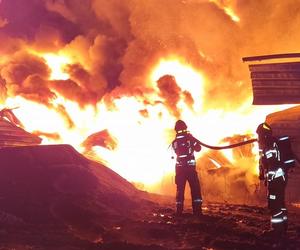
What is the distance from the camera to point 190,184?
10.4 m

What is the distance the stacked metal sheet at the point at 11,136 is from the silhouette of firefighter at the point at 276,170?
13.6 meters

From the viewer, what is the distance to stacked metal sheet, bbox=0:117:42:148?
60.3ft

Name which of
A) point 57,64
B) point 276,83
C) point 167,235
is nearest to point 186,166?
point 167,235

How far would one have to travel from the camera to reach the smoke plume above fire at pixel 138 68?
71.6ft

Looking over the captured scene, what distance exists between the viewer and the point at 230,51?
27.1 meters

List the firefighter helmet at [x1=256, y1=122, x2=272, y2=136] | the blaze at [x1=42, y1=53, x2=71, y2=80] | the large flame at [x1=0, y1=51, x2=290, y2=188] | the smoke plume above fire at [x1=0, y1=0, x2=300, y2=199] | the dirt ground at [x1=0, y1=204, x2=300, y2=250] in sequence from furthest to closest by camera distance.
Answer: the blaze at [x1=42, y1=53, x2=71, y2=80]
the smoke plume above fire at [x1=0, y1=0, x2=300, y2=199]
the large flame at [x1=0, y1=51, x2=290, y2=188]
the firefighter helmet at [x1=256, y1=122, x2=272, y2=136]
the dirt ground at [x1=0, y1=204, x2=300, y2=250]

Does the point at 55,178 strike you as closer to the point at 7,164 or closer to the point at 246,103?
the point at 7,164

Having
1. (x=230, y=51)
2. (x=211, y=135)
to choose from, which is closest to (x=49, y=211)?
(x=211, y=135)

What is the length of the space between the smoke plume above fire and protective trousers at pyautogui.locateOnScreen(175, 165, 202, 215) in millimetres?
7612

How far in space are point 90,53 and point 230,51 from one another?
1215 cm

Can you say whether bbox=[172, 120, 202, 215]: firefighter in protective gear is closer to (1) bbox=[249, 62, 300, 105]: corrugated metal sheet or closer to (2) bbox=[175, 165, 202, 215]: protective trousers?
(2) bbox=[175, 165, 202, 215]: protective trousers

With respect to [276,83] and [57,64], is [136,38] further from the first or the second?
[276,83]

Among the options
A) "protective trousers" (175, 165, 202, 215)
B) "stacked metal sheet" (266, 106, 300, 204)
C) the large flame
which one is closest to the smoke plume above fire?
the large flame

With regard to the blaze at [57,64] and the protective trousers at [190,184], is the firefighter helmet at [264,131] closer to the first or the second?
the protective trousers at [190,184]
